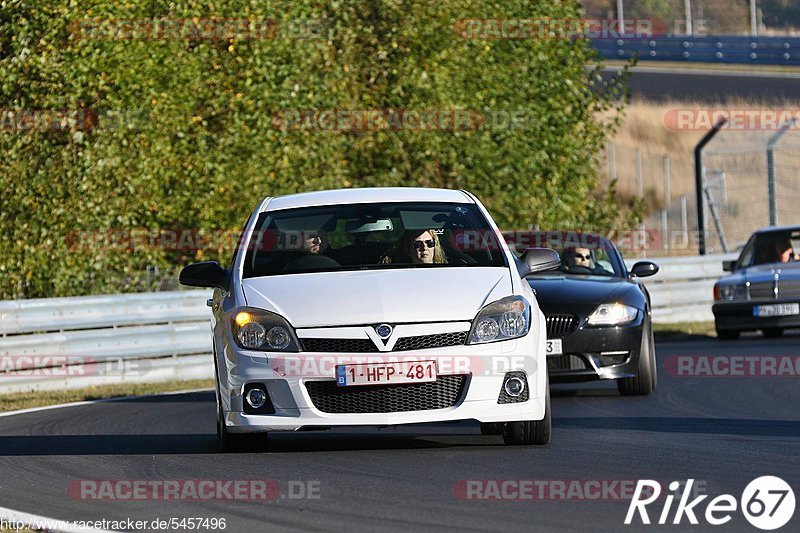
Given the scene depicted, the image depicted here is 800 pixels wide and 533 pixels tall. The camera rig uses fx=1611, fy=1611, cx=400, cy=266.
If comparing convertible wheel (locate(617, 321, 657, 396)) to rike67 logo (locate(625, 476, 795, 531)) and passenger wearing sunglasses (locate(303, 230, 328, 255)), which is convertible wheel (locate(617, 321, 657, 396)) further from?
rike67 logo (locate(625, 476, 795, 531))

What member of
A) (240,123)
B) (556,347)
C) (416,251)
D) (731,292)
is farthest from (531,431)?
(240,123)

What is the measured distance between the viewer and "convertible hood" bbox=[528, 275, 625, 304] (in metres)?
13.3

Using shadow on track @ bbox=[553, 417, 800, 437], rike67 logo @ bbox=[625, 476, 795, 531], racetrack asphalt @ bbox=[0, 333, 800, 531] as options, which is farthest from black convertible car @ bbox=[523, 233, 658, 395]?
rike67 logo @ bbox=[625, 476, 795, 531]

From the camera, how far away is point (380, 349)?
8648 millimetres

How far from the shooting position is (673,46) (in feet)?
188

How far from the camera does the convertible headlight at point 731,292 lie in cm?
2041

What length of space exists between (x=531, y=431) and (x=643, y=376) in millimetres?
4213

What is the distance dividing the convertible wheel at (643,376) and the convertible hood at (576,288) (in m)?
0.45

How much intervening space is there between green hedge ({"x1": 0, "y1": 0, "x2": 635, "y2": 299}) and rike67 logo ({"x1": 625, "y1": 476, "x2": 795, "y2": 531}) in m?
15.1
